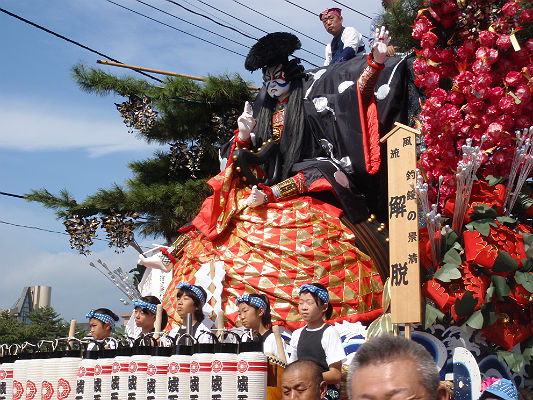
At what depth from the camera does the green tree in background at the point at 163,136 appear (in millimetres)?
9070

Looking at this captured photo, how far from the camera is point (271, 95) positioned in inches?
274

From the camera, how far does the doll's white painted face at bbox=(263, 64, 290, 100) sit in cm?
692

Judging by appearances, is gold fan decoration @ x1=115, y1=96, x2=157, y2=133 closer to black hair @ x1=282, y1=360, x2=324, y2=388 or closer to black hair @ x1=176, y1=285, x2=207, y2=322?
black hair @ x1=176, y1=285, x2=207, y2=322

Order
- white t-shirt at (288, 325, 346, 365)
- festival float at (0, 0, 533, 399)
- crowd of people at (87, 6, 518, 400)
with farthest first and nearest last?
festival float at (0, 0, 533, 399)
crowd of people at (87, 6, 518, 400)
white t-shirt at (288, 325, 346, 365)

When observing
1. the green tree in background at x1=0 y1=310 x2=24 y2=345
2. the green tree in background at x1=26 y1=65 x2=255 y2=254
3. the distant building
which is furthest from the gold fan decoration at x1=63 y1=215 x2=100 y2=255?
the distant building

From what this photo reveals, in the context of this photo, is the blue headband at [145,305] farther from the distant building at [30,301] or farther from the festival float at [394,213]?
the distant building at [30,301]

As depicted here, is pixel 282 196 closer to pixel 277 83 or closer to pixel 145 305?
pixel 277 83

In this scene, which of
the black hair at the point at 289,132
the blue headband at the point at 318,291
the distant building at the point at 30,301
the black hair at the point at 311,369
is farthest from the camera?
the distant building at the point at 30,301

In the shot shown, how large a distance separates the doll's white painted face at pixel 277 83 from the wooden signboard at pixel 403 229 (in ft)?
7.22

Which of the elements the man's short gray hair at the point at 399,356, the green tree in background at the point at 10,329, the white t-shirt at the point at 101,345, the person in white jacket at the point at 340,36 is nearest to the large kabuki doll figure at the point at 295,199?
the person in white jacket at the point at 340,36

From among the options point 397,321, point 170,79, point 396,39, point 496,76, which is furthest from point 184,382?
point 170,79

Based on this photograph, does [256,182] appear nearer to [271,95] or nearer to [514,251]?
[271,95]

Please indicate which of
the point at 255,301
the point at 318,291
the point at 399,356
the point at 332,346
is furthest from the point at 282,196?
the point at 399,356

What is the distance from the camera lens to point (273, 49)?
6.81m
